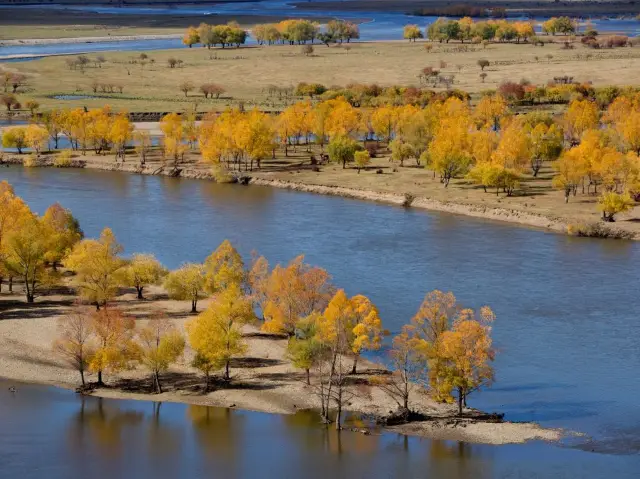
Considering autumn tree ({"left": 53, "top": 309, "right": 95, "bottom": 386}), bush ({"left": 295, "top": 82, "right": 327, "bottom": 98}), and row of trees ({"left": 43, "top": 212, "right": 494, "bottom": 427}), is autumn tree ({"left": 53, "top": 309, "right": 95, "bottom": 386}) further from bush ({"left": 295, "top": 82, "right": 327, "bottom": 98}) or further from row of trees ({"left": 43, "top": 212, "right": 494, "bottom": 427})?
bush ({"left": 295, "top": 82, "right": 327, "bottom": 98})

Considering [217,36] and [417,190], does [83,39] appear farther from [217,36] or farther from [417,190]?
[417,190]

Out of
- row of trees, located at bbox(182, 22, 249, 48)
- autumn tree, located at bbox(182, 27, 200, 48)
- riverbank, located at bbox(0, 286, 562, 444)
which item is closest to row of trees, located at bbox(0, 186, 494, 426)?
riverbank, located at bbox(0, 286, 562, 444)

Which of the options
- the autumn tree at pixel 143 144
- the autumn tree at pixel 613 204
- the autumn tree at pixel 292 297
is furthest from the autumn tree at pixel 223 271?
the autumn tree at pixel 143 144

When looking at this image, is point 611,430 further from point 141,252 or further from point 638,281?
point 141,252

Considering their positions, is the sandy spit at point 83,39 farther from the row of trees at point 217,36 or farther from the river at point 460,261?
the river at point 460,261

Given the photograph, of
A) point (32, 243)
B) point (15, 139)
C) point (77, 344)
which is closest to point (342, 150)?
point (15, 139)
